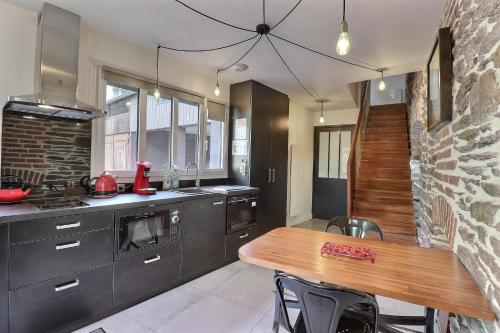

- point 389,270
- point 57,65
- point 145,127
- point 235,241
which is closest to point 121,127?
point 145,127

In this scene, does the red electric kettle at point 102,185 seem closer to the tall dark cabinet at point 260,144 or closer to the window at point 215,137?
the window at point 215,137

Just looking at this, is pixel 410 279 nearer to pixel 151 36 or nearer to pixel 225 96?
pixel 151 36

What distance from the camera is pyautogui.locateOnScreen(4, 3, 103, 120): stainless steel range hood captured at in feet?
7.22

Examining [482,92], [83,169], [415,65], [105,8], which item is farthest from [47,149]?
[415,65]

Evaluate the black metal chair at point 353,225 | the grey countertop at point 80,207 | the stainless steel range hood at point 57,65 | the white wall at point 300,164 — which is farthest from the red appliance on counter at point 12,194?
the white wall at point 300,164

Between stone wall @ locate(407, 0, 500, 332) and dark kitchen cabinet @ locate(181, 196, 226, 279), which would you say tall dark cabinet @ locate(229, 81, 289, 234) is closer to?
dark kitchen cabinet @ locate(181, 196, 226, 279)

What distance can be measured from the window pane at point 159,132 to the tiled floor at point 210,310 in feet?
5.17

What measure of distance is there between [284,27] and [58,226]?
101 inches

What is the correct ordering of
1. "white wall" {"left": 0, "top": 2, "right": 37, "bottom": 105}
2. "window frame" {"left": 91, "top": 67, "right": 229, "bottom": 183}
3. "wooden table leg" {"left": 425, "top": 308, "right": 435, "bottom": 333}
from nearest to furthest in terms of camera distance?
"wooden table leg" {"left": 425, "top": 308, "right": 435, "bottom": 333}
"white wall" {"left": 0, "top": 2, "right": 37, "bottom": 105}
"window frame" {"left": 91, "top": 67, "right": 229, "bottom": 183}

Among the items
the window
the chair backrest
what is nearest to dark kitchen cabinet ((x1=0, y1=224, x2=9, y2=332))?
the chair backrest

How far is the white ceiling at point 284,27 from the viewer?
2.19 meters

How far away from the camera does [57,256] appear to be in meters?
1.94

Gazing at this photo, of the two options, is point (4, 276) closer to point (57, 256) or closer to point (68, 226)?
point (57, 256)

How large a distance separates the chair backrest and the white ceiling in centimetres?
209
